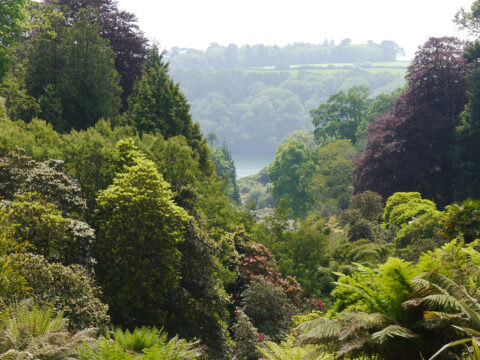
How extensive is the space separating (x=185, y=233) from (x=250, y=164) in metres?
156

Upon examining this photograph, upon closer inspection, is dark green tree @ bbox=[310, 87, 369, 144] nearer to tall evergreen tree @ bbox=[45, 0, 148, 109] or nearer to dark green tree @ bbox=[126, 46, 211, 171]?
tall evergreen tree @ bbox=[45, 0, 148, 109]

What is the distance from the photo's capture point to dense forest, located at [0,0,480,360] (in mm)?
5773

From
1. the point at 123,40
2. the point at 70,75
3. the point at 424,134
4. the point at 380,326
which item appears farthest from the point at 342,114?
the point at 380,326

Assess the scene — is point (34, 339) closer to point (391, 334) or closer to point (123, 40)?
point (391, 334)

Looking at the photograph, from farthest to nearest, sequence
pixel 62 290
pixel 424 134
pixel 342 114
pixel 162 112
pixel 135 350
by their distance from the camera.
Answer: pixel 342 114 < pixel 424 134 < pixel 162 112 < pixel 62 290 < pixel 135 350

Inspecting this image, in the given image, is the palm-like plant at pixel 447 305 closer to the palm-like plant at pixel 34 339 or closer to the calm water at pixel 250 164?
Result: the palm-like plant at pixel 34 339

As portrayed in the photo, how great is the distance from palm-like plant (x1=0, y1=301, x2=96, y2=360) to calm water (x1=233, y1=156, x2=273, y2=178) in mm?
140738

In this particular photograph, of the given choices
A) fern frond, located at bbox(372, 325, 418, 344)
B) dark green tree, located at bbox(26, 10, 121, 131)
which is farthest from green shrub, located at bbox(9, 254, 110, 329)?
dark green tree, located at bbox(26, 10, 121, 131)

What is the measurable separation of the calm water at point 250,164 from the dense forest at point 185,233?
401ft

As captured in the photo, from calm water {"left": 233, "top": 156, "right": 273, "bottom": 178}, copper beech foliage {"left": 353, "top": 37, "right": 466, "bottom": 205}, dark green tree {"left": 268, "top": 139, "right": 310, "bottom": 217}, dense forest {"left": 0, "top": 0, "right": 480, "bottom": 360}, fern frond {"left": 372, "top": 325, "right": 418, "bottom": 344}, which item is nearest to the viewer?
fern frond {"left": 372, "top": 325, "right": 418, "bottom": 344}

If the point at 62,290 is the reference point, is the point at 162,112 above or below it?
above

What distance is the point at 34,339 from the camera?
5.52 metres

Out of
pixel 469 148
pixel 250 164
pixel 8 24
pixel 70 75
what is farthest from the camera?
pixel 250 164

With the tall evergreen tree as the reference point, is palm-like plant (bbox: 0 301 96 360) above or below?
below
